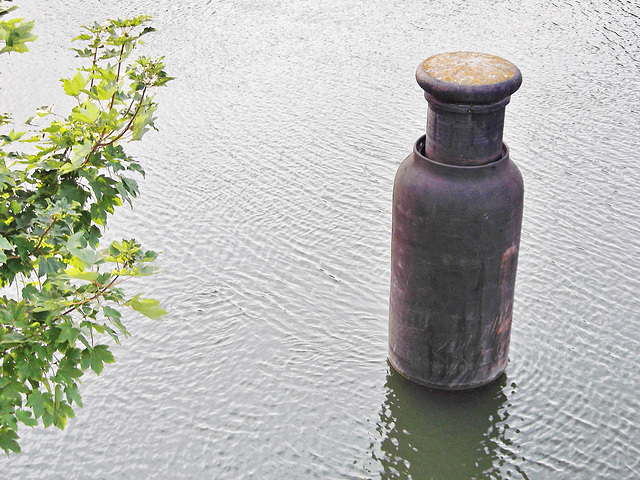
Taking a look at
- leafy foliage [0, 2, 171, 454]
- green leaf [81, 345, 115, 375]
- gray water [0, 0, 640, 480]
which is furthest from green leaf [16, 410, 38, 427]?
gray water [0, 0, 640, 480]

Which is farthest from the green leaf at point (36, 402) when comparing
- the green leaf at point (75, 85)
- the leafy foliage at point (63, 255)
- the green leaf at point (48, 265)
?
the green leaf at point (75, 85)

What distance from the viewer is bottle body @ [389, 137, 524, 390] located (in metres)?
3.85

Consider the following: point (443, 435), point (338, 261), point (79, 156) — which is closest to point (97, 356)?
point (79, 156)

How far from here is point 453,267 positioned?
402cm

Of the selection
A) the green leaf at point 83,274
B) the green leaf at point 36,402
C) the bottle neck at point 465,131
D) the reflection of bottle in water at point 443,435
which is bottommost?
the reflection of bottle in water at point 443,435

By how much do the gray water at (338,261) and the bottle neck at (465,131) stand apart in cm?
148

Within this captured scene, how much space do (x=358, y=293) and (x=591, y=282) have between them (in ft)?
5.30

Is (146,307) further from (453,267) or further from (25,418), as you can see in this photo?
(453,267)

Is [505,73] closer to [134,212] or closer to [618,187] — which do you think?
[618,187]

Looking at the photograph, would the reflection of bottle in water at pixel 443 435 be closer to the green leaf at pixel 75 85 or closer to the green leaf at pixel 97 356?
the green leaf at pixel 97 356

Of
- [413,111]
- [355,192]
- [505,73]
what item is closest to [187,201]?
[355,192]

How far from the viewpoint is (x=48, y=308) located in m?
2.56

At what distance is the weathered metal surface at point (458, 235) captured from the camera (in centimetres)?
380

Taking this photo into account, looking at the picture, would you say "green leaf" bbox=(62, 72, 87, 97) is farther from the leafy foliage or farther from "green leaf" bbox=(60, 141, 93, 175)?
"green leaf" bbox=(60, 141, 93, 175)
